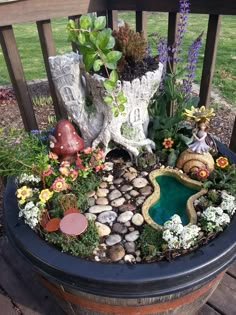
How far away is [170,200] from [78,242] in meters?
0.41

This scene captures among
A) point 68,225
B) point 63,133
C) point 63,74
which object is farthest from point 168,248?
point 63,74

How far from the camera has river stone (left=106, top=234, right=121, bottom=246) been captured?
1.07 metres

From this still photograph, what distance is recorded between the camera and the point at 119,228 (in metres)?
1.12

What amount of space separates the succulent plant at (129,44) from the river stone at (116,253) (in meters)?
0.67

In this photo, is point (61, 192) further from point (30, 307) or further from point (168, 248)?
point (30, 307)

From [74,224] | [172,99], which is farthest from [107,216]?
[172,99]

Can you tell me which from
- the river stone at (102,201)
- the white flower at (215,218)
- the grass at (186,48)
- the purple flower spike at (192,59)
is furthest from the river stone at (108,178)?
the grass at (186,48)

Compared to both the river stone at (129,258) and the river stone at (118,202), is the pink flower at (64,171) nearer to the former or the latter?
the river stone at (118,202)

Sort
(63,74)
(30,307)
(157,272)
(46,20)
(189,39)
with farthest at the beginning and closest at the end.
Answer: (189,39) < (46,20) < (30,307) < (63,74) < (157,272)

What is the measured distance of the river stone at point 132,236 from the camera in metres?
1.08

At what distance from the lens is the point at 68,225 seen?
3.42ft

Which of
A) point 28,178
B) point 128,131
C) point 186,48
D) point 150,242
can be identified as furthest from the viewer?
point 186,48

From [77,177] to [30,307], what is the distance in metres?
0.68

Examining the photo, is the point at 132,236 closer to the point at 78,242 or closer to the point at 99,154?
the point at 78,242
